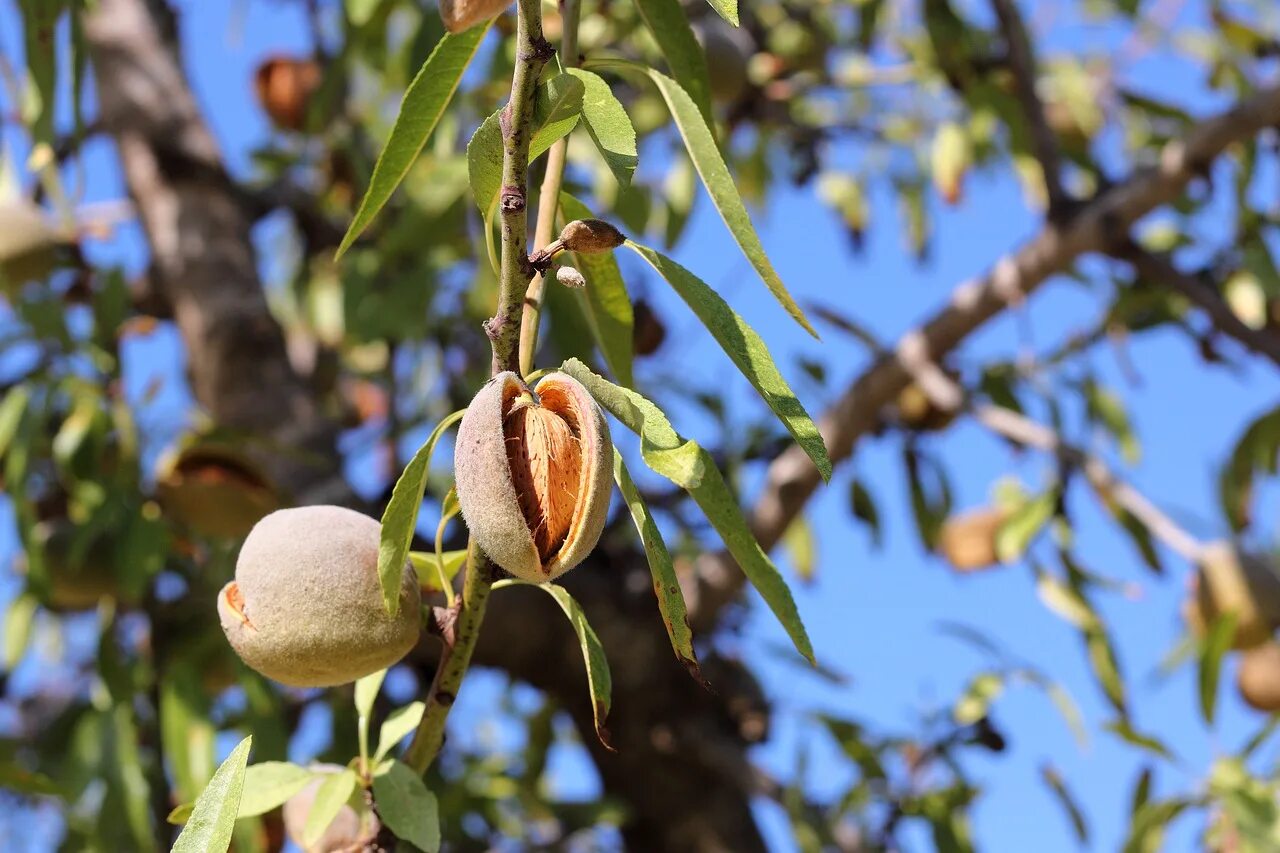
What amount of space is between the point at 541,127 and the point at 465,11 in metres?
0.06

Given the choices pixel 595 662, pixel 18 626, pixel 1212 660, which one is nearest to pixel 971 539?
pixel 1212 660

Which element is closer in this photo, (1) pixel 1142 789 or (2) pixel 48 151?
(2) pixel 48 151

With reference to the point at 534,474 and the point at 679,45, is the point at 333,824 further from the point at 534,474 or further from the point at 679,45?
the point at 679,45

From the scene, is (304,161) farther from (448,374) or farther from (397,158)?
(397,158)

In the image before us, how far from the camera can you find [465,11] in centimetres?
58

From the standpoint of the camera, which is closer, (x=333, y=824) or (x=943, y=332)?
(x=333, y=824)

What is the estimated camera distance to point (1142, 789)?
165 cm

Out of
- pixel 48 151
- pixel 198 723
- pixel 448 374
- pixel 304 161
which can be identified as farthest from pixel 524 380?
pixel 304 161

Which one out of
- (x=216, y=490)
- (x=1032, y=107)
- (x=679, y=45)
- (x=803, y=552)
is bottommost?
(x=803, y=552)

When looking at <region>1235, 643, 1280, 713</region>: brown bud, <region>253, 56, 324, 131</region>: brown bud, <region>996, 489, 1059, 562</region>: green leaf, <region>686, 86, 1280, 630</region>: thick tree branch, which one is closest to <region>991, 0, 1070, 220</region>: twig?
<region>686, 86, 1280, 630</region>: thick tree branch

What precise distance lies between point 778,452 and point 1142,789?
0.63 meters

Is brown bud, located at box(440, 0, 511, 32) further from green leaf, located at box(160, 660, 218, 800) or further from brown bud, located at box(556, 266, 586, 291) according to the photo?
green leaf, located at box(160, 660, 218, 800)

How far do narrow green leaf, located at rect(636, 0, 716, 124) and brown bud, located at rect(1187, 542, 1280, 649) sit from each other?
1.19 m

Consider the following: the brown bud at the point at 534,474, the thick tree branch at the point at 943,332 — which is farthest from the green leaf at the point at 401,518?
the thick tree branch at the point at 943,332
